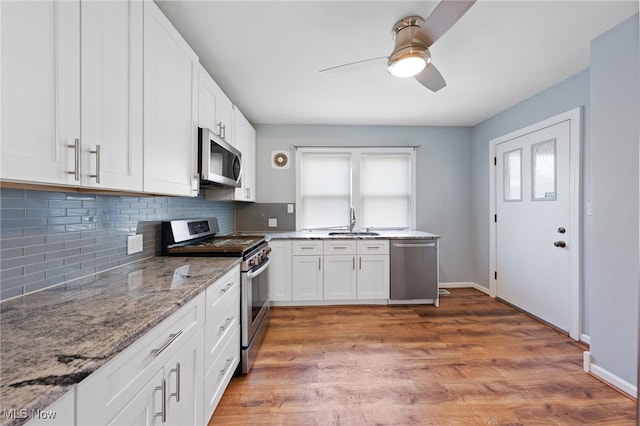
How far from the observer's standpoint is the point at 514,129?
3.15 metres

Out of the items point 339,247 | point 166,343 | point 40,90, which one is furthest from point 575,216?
point 40,90

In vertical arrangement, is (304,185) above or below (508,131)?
below

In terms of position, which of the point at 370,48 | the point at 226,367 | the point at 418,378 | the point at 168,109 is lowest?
the point at 418,378

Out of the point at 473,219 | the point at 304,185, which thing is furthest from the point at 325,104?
the point at 473,219

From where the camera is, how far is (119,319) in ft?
2.73

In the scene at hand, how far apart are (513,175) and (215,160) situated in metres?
3.37

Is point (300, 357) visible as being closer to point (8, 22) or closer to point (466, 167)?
point (8, 22)

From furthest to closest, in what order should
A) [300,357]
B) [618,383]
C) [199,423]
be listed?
1. [300,357]
2. [618,383]
3. [199,423]

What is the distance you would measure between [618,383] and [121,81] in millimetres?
3366

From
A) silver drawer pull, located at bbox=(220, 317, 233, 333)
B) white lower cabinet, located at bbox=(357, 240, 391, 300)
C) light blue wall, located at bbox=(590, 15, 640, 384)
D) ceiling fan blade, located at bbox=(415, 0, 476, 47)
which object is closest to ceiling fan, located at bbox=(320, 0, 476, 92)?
ceiling fan blade, located at bbox=(415, 0, 476, 47)

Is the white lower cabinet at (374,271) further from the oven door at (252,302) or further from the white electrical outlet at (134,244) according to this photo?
the white electrical outlet at (134,244)

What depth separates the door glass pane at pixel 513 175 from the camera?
3090mm

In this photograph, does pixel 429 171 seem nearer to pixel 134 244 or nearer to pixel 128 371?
pixel 134 244

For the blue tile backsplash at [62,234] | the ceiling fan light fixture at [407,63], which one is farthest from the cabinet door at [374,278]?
the blue tile backsplash at [62,234]
